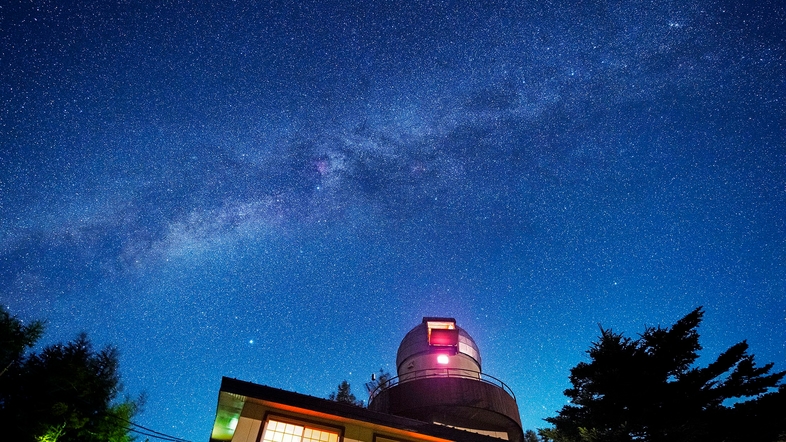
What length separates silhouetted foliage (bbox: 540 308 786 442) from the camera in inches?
637

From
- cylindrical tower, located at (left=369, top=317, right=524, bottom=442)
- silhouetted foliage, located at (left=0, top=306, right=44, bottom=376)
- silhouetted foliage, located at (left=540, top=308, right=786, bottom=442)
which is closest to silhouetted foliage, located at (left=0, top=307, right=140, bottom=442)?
silhouetted foliage, located at (left=0, top=306, right=44, bottom=376)

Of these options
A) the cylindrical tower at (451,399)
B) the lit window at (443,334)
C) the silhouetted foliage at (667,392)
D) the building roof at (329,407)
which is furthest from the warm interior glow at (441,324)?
the building roof at (329,407)

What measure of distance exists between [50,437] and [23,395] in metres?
4.36

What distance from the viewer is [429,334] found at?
86.8ft

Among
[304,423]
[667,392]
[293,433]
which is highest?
[667,392]

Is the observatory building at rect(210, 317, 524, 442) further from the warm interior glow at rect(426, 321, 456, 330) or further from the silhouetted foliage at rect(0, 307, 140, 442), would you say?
the silhouetted foliage at rect(0, 307, 140, 442)

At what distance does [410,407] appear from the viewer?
2086cm

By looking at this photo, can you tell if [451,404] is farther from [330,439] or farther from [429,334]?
[330,439]

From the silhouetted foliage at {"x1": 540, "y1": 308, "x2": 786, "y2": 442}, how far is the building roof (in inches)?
300

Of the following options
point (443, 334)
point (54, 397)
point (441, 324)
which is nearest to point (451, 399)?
point (443, 334)

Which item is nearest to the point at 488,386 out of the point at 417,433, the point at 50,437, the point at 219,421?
the point at 417,433

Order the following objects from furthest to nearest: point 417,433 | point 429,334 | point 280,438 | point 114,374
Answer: point 114,374, point 429,334, point 417,433, point 280,438

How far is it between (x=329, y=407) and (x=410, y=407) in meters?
11.0

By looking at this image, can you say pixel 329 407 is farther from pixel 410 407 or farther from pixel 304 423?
pixel 410 407
